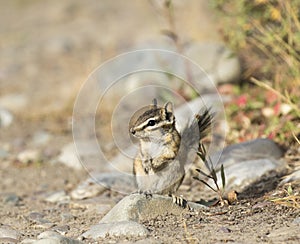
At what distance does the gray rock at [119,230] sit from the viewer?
14.5 ft

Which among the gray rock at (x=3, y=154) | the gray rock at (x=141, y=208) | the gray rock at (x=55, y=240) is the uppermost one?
the gray rock at (x=3, y=154)

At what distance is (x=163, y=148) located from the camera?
191 inches

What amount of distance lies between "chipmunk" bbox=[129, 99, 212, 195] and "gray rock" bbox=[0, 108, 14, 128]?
14.7 ft

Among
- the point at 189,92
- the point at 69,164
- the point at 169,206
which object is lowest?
the point at 169,206

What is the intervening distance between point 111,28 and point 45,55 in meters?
1.73

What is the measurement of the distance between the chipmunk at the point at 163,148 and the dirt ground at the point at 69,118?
0.31 metres

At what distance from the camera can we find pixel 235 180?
229 inches

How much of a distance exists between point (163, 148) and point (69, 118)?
450cm

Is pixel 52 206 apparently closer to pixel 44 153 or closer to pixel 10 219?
pixel 10 219

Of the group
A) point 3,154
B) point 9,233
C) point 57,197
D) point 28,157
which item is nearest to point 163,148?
point 9,233

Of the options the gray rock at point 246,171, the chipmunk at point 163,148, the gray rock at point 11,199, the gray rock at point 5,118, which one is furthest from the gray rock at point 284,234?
the gray rock at point 5,118

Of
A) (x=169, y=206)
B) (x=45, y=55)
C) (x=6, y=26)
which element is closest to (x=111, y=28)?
(x=45, y=55)

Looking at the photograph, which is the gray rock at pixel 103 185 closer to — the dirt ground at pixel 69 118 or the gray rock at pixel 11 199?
the dirt ground at pixel 69 118

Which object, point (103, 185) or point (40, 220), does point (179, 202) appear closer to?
point (40, 220)
